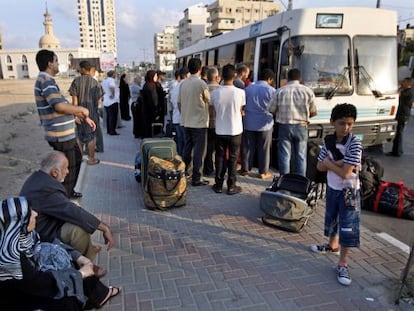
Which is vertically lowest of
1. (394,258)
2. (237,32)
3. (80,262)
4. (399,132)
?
(394,258)

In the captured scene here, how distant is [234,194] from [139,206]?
1.50 m

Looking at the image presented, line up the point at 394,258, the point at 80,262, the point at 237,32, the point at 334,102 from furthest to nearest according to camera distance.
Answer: the point at 237,32 < the point at 334,102 < the point at 394,258 < the point at 80,262

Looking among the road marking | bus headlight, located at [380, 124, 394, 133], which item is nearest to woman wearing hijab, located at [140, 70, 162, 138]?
bus headlight, located at [380, 124, 394, 133]

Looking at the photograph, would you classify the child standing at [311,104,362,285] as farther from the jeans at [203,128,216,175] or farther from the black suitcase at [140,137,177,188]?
the jeans at [203,128,216,175]

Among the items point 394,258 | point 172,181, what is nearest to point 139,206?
point 172,181

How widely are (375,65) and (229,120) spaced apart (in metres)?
3.56

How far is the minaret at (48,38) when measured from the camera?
113 metres

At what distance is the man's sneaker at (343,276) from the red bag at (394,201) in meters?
1.95

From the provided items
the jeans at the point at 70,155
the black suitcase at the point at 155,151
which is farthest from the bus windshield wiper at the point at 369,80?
the jeans at the point at 70,155

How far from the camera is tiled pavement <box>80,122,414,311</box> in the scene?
306 centimetres

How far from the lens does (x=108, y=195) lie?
18.4 ft

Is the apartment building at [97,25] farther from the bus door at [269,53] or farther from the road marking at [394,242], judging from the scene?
the road marking at [394,242]

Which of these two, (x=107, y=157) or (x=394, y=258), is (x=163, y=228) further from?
(x=107, y=157)

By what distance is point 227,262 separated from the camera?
3.67 metres
